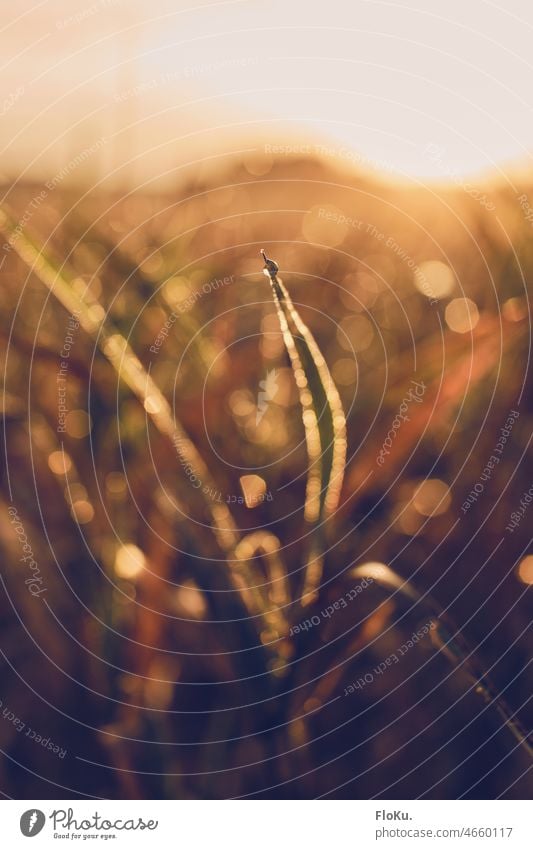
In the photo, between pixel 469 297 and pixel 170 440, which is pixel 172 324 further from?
Result: pixel 469 297

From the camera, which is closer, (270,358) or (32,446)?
(32,446)

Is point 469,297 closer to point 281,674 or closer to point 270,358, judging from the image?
point 270,358

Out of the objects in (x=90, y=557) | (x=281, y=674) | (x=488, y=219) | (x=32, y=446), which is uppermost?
(x=488, y=219)

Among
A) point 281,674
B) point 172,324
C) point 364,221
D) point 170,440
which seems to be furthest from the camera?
point 364,221

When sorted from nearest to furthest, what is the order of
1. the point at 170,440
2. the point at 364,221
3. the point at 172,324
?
1. the point at 170,440
2. the point at 172,324
3. the point at 364,221
